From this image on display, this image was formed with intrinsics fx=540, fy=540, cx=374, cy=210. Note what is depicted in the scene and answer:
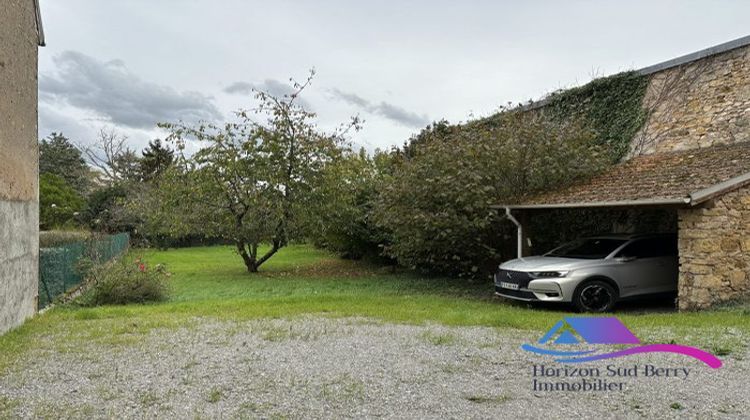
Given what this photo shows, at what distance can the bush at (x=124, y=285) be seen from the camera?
1203 centimetres

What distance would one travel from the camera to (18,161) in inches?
351

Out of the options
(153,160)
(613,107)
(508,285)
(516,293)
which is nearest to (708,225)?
(516,293)

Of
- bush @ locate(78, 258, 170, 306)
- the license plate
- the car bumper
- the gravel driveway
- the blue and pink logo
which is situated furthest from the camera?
bush @ locate(78, 258, 170, 306)

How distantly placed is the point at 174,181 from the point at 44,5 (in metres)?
7.54

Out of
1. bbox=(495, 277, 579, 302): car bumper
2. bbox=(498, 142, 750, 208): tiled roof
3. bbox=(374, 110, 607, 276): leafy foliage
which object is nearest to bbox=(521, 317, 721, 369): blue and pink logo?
bbox=(495, 277, 579, 302): car bumper

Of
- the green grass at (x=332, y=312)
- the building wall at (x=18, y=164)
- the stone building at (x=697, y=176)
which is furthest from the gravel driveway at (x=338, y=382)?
the stone building at (x=697, y=176)

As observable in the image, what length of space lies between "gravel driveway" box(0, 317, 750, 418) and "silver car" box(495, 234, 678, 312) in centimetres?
260

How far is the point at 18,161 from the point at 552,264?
9386 millimetres

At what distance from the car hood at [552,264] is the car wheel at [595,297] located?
0.35m

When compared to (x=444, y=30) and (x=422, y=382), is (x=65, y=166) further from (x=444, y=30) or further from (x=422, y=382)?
(x=422, y=382)

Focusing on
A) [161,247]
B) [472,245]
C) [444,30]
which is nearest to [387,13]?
[444,30]

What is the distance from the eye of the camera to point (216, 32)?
13.0 meters

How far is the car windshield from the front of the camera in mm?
10312

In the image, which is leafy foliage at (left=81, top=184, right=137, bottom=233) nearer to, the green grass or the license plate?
the green grass
